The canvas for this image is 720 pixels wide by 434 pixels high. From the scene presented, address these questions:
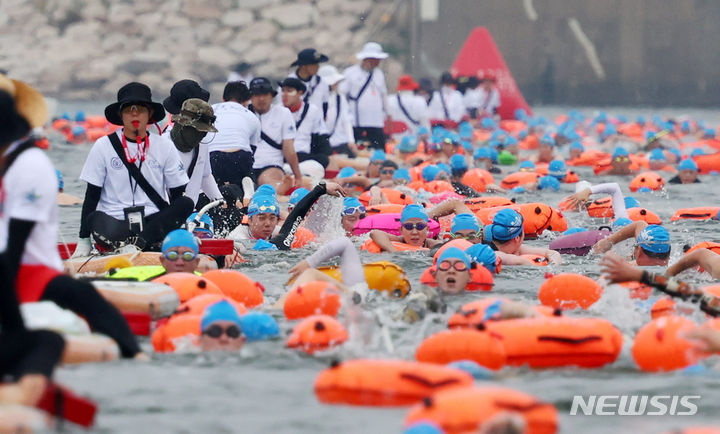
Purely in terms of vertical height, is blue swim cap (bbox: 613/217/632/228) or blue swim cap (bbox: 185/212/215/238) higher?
blue swim cap (bbox: 185/212/215/238)

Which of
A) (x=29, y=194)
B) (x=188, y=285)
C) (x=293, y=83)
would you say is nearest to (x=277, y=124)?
(x=293, y=83)

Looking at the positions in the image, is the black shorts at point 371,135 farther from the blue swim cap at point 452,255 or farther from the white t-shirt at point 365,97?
the blue swim cap at point 452,255

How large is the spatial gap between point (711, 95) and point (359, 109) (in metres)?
21.0

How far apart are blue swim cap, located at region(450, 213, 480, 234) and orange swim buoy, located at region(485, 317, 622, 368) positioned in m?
4.35

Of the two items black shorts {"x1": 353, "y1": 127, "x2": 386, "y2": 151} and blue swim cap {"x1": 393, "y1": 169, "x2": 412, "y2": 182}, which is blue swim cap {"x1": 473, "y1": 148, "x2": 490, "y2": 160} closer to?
black shorts {"x1": 353, "y1": 127, "x2": 386, "y2": 151}

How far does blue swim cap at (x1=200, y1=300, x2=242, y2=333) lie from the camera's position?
7.40m

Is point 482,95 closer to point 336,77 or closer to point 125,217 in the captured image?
point 336,77

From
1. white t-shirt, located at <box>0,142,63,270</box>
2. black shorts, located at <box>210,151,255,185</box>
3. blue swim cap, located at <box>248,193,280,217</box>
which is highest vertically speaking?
white t-shirt, located at <box>0,142,63,270</box>

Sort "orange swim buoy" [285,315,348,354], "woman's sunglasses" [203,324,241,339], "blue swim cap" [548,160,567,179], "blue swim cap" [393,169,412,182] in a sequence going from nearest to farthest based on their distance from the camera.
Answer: "woman's sunglasses" [203,324,241,339] < "orange swim buoy" [285,315,348,354] < "blue swim cap" [393,169,412,182] < "blue swim cap" [548,160,567,179]

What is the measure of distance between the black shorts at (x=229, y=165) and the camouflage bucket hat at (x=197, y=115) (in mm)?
2499

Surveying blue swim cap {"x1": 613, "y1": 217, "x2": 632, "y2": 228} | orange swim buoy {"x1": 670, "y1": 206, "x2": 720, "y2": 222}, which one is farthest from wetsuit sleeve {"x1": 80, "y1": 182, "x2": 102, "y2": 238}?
orange swim buoy {"x1": 670, "y1": 206, "x2": 720, "y2": 222}

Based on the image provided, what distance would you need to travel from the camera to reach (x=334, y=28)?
46094 mm

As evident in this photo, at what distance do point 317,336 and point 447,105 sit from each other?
2279 cm

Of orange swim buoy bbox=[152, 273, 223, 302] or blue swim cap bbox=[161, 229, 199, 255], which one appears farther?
blue swim cap bbox=[161, 229, 199, 255]
